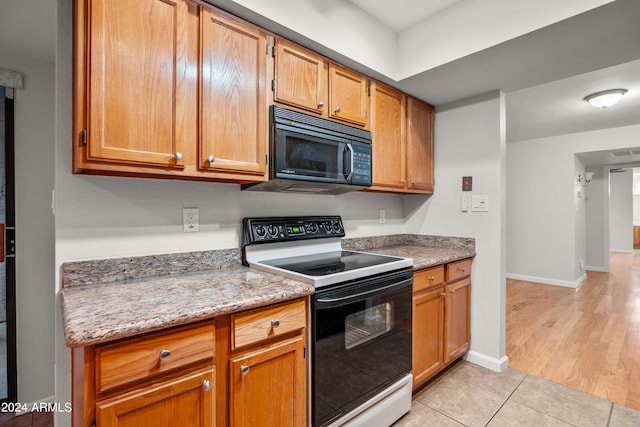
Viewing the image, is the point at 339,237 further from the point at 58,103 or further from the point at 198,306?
the point at 58,103

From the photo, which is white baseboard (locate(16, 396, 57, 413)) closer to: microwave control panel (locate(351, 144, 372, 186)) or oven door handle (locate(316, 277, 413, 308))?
oven door handle (locate(316, 277, 413, 308))

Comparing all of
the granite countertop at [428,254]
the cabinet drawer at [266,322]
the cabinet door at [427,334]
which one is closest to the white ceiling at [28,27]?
the cabinet drawer at [266,322]

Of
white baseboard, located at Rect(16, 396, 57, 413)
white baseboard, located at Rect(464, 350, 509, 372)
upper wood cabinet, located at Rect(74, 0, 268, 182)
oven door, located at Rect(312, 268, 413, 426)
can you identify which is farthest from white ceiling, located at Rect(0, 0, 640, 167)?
white baseboard, located at Rect(16, 396, 57, 413)

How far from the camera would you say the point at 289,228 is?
6.54ft

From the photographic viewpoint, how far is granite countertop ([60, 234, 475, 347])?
0.92 m

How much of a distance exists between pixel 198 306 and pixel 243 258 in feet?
2.45

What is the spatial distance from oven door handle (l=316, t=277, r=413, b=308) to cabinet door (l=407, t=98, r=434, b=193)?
0.92 m

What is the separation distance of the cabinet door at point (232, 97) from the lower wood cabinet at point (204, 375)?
71 centimetres

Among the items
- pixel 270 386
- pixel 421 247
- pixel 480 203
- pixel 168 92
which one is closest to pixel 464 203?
pixel 480 203

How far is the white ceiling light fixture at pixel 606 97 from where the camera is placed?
118 inches

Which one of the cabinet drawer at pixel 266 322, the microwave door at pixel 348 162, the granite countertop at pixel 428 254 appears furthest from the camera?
the granite countertop at pixel 428 254

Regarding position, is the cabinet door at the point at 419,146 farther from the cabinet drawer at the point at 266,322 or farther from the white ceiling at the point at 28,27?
the white ceiling at the point at 28,27

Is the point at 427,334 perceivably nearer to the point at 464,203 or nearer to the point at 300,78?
the point at 464,203

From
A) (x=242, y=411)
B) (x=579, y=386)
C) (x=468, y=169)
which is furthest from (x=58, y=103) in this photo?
(x=579, y=386)
